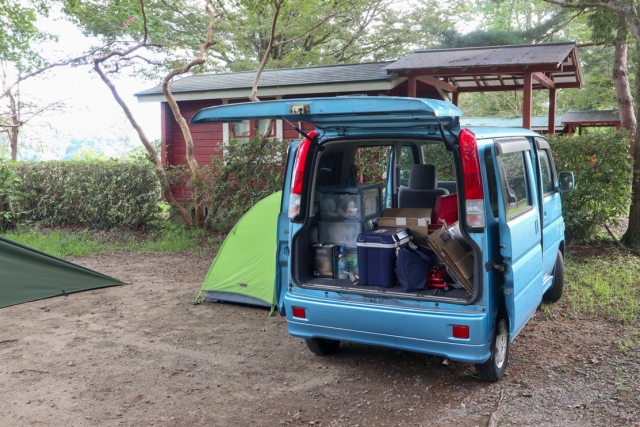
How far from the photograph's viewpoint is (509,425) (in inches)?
131

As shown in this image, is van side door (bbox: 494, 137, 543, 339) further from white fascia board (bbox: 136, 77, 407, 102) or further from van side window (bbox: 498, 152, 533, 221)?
white fascia board (bbox: 136, 77, 407, 102)

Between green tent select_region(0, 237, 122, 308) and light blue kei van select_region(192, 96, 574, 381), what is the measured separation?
3480 millimetres

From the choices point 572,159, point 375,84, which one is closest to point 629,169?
point 572,159

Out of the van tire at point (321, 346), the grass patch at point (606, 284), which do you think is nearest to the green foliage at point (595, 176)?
the grass patch at point (606, 284)

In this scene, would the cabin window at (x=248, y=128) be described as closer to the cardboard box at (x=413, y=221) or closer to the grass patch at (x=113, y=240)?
the grass patch at (x=113, y=240)

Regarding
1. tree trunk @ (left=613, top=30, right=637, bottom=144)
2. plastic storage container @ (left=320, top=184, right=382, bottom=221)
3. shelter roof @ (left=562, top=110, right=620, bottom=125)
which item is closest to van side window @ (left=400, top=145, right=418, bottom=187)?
plastic storage container @ (left=320, top=184, right=382, bottom=221)

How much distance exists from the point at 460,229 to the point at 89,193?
1020cm

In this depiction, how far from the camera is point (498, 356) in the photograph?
3.98 metres

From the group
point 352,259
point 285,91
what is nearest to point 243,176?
point 285,91

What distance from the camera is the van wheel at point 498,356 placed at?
12.7ft

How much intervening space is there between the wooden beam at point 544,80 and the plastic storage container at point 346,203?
7.46 metres

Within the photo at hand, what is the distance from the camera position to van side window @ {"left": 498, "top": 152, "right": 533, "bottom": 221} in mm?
3844

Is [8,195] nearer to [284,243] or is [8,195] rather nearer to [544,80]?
[284,243]

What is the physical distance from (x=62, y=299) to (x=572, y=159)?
737cm
